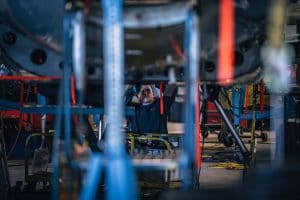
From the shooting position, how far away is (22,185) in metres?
7.20

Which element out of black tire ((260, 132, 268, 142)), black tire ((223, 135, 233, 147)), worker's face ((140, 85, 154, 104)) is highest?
worker's face ((140, 85, 154, 104))

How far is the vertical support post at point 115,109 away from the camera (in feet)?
9.41

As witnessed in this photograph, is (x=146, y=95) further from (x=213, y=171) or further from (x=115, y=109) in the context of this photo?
(x=115, y=109)

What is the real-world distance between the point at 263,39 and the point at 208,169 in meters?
5.71

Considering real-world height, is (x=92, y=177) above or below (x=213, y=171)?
above

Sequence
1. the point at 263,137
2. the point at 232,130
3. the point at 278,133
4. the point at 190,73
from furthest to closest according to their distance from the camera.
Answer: the point at 263,137, the point at 232,130, the point at 278,133, the point at 190,73

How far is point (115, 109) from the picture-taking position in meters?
2.92

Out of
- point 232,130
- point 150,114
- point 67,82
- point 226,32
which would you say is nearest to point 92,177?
point 67,82

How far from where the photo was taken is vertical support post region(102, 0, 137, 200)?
2869 millimetres

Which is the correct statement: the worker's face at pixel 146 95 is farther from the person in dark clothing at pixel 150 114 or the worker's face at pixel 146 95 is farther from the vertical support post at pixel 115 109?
the vertical support post at pixel 115 109

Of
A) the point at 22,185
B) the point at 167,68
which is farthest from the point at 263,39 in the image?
the point at 22,185

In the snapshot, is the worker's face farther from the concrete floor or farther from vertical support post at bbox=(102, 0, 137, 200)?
vertical support post at bbox=(102, 0, 137, 200)

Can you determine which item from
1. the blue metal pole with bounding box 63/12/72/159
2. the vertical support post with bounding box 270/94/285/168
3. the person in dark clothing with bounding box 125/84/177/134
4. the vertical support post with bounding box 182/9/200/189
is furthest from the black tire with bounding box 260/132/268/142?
the blue metal pole with bounding box 63/12/72/159

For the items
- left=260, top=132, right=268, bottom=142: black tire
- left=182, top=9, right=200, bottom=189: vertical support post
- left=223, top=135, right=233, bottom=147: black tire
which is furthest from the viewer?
left=223, top=135, right=233, bottom=147: black tire
